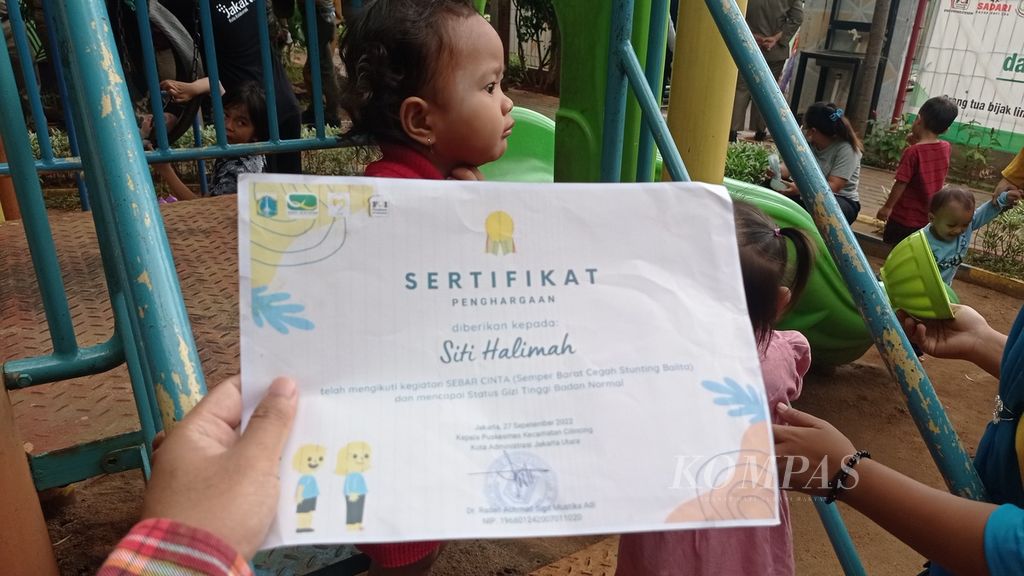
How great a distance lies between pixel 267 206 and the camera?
0.66m

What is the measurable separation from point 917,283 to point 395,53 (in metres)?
0.97

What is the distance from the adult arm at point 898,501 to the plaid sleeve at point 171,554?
2.28 feet

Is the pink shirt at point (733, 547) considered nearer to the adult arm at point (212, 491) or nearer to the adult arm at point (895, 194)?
the adult arm at point (212, 491)

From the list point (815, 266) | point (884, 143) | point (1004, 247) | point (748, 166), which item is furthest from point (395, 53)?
point (884, 143)

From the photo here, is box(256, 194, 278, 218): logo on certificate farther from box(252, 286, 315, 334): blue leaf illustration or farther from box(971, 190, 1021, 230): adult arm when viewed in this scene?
box(971, 190, 1021, 230): adult arm

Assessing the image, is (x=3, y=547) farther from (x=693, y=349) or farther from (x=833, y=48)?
(x=833, y=48)

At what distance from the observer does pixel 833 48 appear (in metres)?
8.74

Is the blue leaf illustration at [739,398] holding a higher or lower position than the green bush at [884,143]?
higher

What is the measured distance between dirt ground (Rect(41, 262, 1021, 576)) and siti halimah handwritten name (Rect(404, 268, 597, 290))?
1550mm

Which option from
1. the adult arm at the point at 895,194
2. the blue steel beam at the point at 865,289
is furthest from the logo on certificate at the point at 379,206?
the adult arm at the point at 895,194

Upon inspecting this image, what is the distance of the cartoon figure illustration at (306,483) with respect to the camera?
22.5 inches

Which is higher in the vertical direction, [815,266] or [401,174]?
[401,174]

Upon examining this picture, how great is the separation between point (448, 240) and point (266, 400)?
0.72 feet
